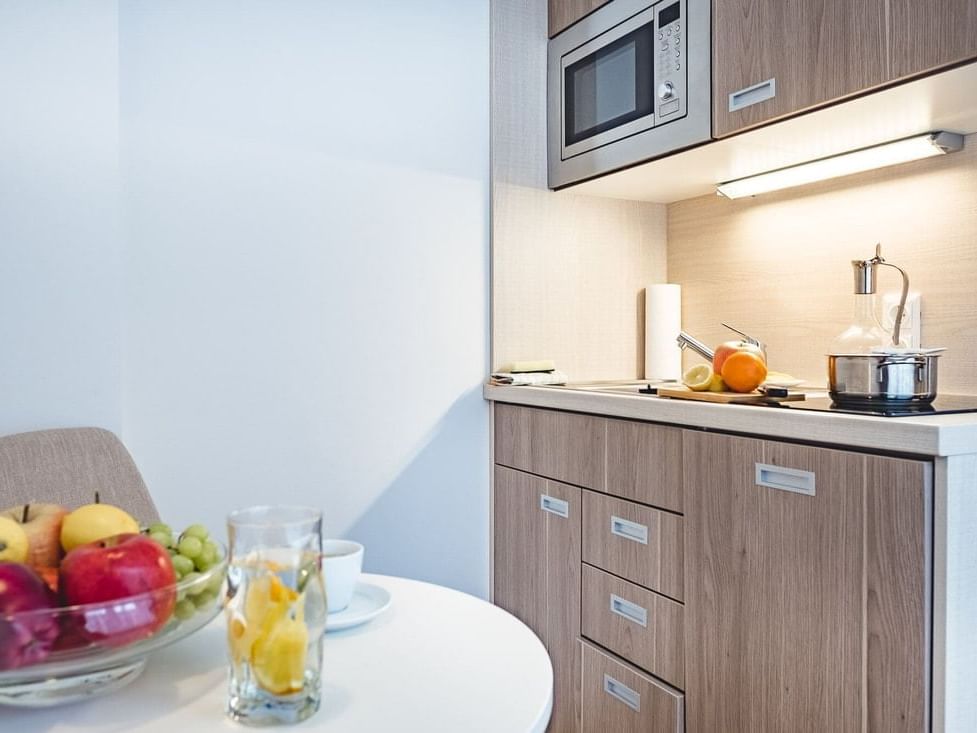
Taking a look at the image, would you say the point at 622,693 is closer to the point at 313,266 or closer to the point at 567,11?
the point at 313,266

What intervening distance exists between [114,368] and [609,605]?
1283 mm

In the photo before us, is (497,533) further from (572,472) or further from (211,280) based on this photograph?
(211,280)

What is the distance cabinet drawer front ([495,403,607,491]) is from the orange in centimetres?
31

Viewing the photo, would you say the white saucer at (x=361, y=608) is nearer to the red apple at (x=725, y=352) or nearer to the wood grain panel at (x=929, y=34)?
the red apple at (x=725, y=352)

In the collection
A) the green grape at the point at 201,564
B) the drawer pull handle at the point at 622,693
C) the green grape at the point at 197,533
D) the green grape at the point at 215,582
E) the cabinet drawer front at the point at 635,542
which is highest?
the green grape at the point at 197,533

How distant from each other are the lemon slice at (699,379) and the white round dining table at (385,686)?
104cm

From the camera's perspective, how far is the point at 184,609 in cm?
69

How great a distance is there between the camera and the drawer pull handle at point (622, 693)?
1.82 m

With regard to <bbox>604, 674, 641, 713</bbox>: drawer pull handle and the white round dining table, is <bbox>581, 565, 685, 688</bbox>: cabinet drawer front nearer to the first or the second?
<bbox>604, 674, 641, 713</bbox>: drawer pull handle

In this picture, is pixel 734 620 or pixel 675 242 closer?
pixel 734 620

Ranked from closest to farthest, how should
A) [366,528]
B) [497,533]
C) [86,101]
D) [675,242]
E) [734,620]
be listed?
[734,620], [86,101], [366,528], [497,533], [675,242]

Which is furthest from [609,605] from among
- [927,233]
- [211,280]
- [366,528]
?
[211,280]

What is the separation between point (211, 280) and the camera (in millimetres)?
2064

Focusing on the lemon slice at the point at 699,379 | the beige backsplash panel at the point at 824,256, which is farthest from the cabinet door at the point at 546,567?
the beige backsplash panel at the point at 824,256
